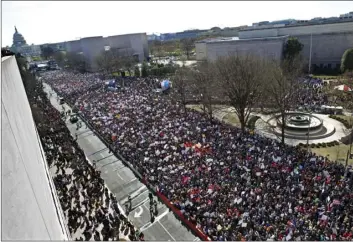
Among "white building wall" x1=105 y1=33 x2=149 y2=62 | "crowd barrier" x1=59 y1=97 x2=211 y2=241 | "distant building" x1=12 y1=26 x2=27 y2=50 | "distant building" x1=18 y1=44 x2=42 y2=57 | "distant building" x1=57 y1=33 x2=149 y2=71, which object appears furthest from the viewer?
"distant building" x1=18 y1=44 x2=42 y2=57

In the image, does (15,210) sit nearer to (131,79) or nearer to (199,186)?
(199,186)

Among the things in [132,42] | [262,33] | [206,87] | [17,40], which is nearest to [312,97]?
[206,87]

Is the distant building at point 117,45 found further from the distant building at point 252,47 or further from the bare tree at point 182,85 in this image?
the bare tree at point 182,85

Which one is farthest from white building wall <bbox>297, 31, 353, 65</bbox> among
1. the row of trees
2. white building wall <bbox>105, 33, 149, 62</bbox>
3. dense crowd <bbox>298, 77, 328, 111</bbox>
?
white building wall <bbox>105, 33, 149, 62</bbox>

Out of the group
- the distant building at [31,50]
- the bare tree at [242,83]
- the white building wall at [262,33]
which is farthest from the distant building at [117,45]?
the distant building at [31,50]

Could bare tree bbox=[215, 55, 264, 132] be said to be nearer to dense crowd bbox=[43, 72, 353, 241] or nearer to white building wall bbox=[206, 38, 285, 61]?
dense crowd bbox=[43, 72, 353, 241]


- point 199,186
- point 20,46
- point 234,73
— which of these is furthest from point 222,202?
point 20,46

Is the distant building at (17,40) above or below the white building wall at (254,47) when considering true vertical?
above
